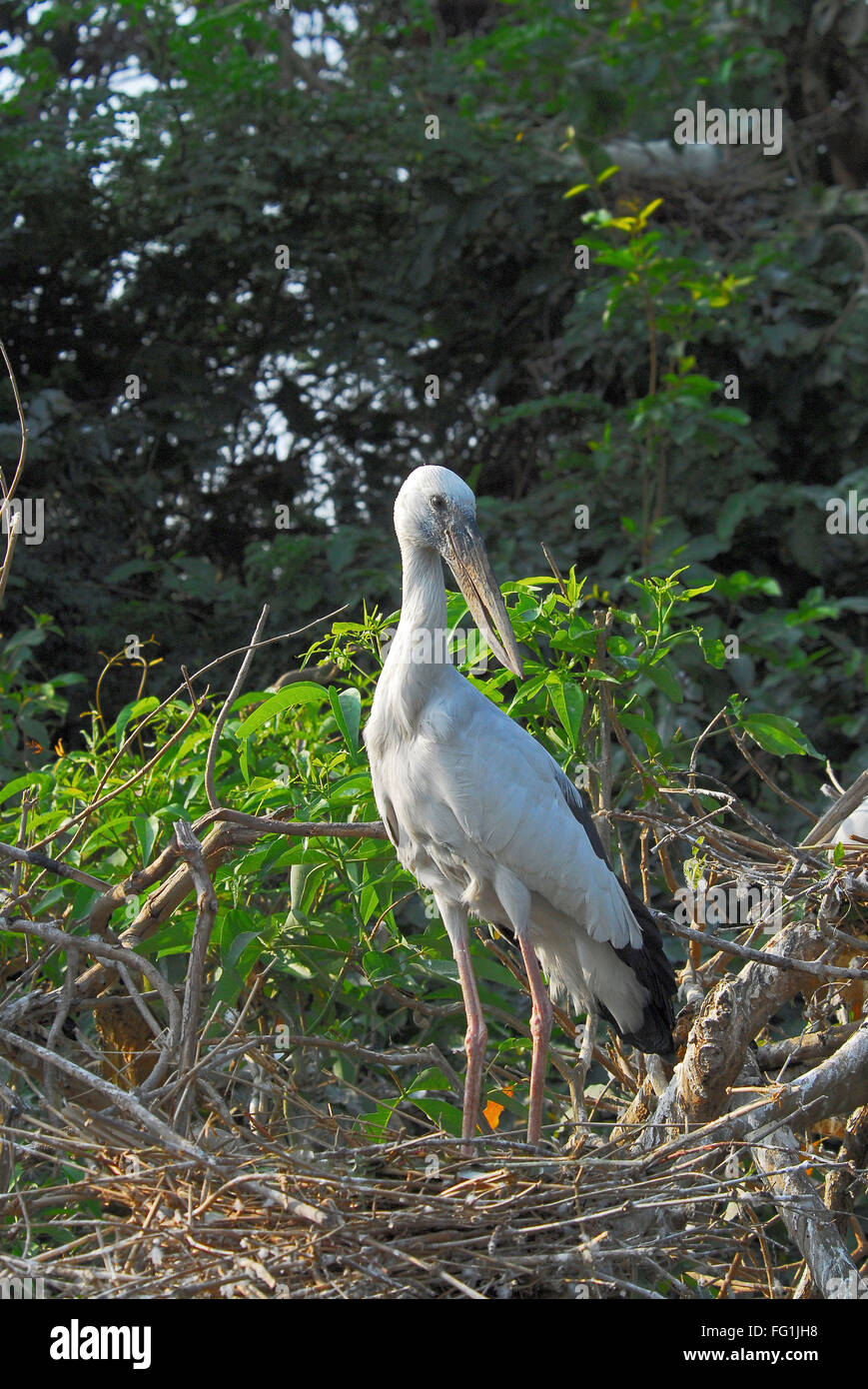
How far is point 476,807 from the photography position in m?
3.01

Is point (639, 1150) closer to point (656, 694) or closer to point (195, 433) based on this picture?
point (656, 694)

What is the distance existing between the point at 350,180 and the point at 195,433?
164 cm

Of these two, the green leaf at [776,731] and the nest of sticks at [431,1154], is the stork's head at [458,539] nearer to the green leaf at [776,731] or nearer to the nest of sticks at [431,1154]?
the nest of sticks at [431,1154]

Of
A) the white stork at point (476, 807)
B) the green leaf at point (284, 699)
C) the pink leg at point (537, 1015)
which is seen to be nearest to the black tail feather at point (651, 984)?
the white stork at point (476, 807)

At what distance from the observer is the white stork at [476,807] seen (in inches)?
119

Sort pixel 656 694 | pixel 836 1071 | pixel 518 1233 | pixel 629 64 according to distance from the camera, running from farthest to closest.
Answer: pixel 629 64 < pixel 656 694 < pixel 836 1071 < pixel 518 1233

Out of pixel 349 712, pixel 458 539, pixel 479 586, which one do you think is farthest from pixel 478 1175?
pixel 458 539

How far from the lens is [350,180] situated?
727cm

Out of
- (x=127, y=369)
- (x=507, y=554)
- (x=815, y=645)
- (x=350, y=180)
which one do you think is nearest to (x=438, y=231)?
(x=350, y=180)

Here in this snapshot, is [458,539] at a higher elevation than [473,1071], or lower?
higher

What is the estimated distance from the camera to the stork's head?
3041 millimetres

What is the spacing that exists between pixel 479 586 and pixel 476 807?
50 centimetres

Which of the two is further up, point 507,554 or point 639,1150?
point 507,554

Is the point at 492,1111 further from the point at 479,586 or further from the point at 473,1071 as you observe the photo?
the point at 479,586
